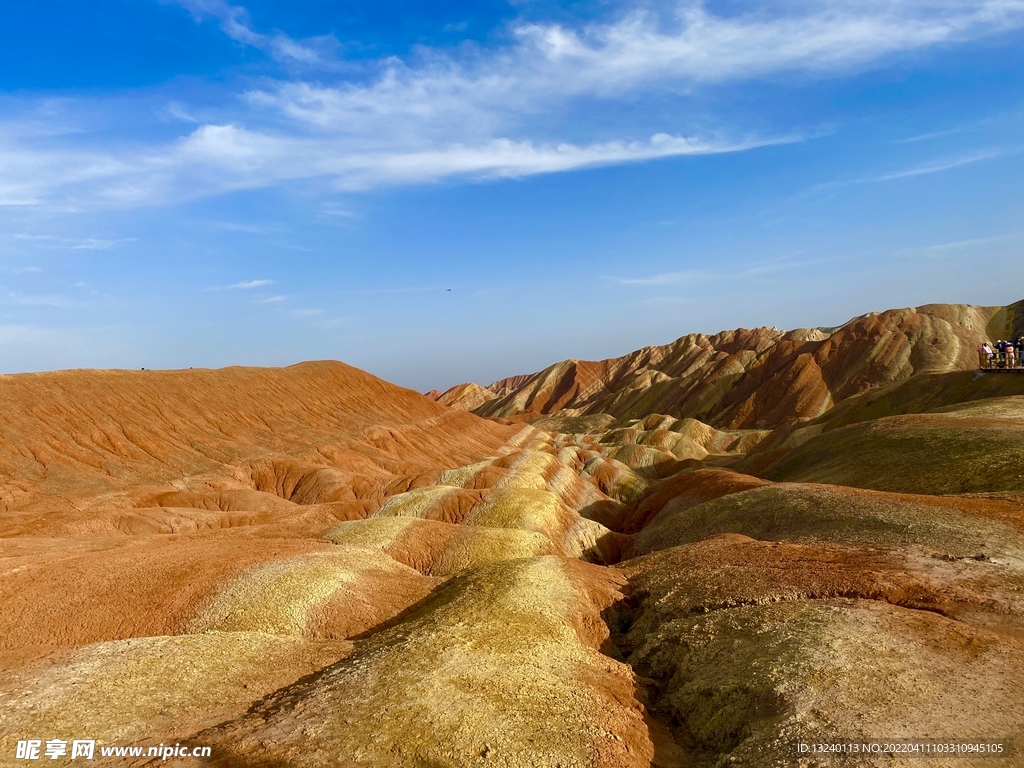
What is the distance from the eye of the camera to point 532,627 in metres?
20.9

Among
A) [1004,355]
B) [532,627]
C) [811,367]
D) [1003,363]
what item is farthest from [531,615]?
[811,367]

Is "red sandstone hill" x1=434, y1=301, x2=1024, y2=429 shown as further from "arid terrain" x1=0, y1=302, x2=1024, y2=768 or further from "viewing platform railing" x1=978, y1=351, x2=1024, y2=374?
"arid terrain" x1=0, y1=302, x2=1024, y2=768

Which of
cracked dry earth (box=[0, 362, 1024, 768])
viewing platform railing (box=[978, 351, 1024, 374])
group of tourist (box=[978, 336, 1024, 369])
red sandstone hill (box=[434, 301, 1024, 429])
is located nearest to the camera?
cracked dry earth (box=[0, 362, 1024, 768])

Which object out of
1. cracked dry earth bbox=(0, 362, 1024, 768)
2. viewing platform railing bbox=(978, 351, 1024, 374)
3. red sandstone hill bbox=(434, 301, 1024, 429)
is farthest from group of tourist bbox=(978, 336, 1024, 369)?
red sandstone hill bbox=(434, 301, 1024, 429)

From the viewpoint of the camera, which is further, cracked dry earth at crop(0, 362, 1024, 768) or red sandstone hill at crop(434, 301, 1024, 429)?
red sandstone hill at crop(434, 301, 1024, 429)

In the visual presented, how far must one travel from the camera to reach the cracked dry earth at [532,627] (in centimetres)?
1443

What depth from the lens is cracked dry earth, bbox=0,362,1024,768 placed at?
14430 millimetres

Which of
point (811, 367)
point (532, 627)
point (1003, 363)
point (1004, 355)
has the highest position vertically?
point (1004, 355)

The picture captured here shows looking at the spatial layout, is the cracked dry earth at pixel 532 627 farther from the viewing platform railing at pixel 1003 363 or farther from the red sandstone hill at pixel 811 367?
the red sandstone hill at pixel 811 367

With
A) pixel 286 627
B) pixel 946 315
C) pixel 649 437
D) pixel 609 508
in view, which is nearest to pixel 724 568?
pixel 286 627

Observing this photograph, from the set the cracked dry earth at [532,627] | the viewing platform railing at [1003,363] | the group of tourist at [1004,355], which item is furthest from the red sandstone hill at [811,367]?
the cracked dry earth at [532,627]

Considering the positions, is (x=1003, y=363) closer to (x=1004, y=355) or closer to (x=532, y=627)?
(x=1004, y=355)

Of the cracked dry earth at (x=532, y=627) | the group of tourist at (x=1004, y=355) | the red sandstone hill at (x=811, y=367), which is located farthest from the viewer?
the red sandstone hill at (x=811, y=367)

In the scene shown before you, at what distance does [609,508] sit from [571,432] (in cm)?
8137
